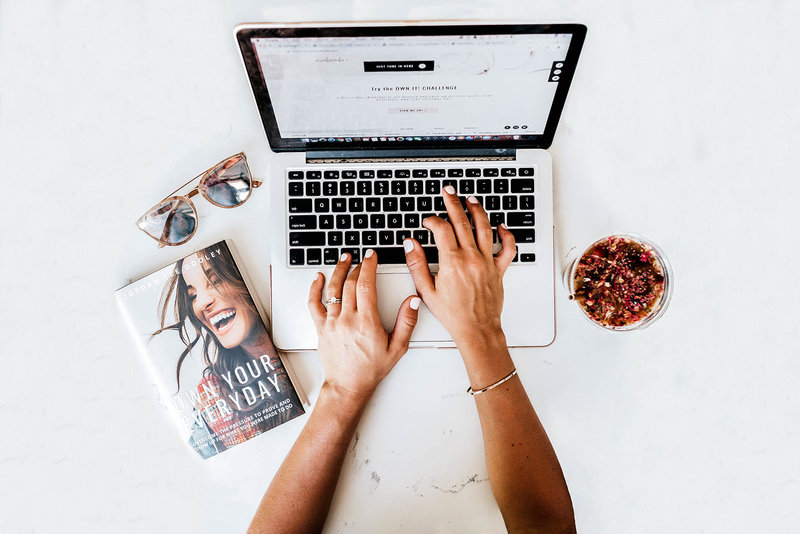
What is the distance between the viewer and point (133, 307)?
33.1 inches

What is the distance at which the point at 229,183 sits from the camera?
0.84 metres

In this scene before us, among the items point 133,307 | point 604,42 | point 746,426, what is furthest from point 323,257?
point 746,426

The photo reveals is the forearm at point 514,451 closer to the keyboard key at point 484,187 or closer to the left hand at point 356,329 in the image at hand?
the left hand at point 356,329

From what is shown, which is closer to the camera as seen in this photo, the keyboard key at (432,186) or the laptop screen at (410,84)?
the laptop screen at (410,84)

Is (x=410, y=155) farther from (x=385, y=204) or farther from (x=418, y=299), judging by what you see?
(x=418, y=299)

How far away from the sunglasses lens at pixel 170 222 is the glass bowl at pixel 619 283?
645 mm

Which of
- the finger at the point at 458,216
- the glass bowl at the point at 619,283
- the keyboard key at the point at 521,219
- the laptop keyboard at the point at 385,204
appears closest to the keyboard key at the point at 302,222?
the laptop keyboard at the point at 385,204

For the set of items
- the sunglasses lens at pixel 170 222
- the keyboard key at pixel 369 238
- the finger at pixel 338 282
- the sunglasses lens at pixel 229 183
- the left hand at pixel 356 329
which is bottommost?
the left hand at pixel 356 329

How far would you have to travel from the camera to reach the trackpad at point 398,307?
2.70 feet

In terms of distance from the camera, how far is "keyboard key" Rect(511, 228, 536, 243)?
81cm

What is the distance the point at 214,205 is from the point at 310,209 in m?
0.18

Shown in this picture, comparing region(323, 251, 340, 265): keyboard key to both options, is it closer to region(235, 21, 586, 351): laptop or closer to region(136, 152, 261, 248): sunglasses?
region(235, 21, 586, 351): laptop

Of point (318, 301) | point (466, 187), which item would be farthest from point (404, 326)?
point (466, 187)

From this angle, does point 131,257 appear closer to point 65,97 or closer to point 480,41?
point 65,97
